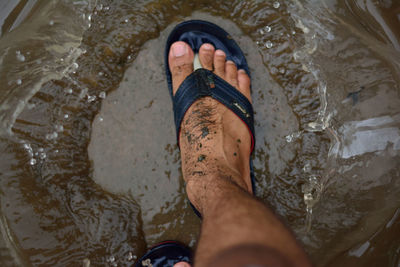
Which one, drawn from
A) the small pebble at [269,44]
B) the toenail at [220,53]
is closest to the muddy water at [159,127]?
the small pebble at [269,44]

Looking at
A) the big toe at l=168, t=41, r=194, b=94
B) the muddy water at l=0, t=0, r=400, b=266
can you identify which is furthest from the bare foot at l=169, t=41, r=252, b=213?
the muddy water at l=0, t=0, r=400, b=266

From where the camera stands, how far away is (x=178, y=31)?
61.6 inches

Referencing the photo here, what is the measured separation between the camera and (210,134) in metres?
1.43

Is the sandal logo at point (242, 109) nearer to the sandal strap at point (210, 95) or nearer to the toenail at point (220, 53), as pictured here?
the sandal strap at point (210, 95)

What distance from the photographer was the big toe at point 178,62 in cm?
155

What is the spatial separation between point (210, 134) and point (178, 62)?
454mm

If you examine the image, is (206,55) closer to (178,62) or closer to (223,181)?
(178,62)

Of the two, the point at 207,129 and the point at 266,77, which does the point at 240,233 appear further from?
the point at 266,77

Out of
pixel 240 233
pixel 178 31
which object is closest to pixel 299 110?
pixel 178 31

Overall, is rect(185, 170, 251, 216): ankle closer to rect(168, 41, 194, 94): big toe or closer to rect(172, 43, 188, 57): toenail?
rect(168, 41, 194, 94): big toe

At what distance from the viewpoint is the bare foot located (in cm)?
133

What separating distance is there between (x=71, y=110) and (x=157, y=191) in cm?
64

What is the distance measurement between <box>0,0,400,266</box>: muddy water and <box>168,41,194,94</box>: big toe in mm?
86

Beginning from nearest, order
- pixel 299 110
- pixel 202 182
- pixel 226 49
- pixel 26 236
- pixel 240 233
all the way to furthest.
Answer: pixel 240 233 < pixel 202 182 < pixel 26 236 < pixel 299 110 < pixel 226 49
